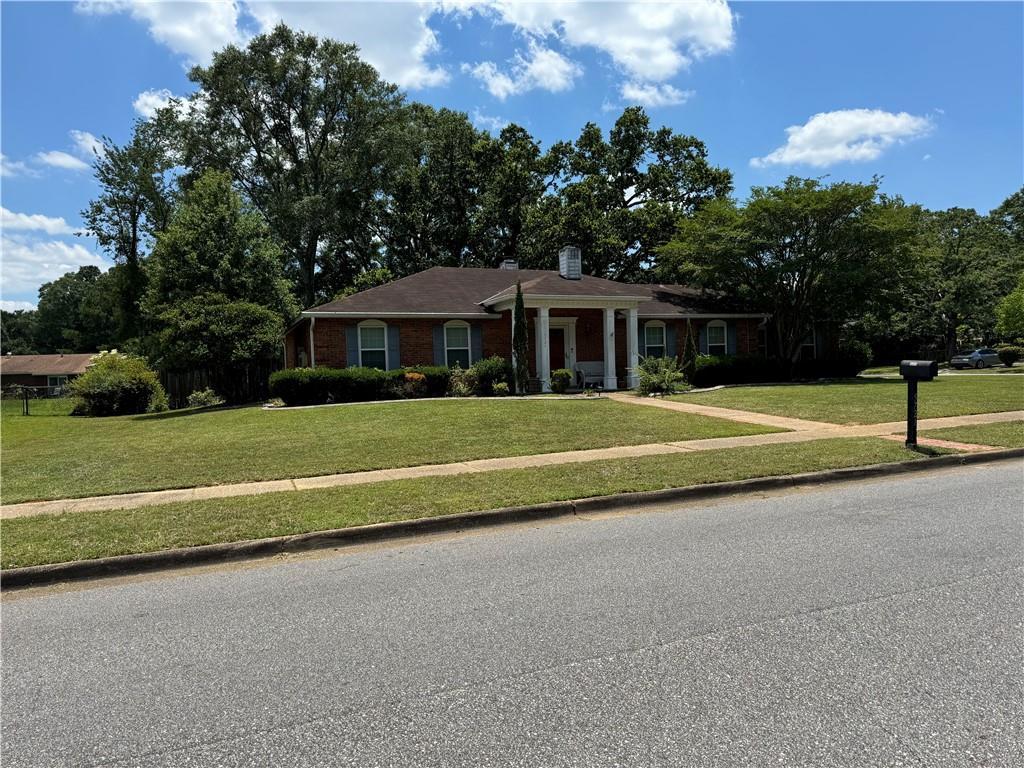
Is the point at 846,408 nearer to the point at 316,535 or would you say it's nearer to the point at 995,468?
the point at 995,468

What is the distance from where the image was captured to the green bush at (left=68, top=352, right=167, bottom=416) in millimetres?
23484

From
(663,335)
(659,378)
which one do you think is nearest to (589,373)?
(663,335)

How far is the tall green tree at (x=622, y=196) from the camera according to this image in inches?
1483

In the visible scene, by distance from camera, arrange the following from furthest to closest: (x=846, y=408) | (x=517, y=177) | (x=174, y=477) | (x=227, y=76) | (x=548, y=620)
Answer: (x=517, y=177)
(x=227, y=76)
(x=846, y=408)
(x=174, y=477)
(x=548, y=620)

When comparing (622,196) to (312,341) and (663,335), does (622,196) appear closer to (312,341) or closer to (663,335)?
(663,335)

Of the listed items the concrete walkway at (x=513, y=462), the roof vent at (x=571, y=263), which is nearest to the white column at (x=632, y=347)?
the roof vent at (x=571, y=263)

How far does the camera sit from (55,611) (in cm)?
461

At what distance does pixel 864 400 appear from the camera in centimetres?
1727

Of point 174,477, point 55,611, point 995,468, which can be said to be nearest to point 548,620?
point 55,611

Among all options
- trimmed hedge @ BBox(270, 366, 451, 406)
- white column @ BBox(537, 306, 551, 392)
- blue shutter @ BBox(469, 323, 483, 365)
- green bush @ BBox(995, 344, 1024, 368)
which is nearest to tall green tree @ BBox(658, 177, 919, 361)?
white column @ BBox(537, 306, 551, 392)

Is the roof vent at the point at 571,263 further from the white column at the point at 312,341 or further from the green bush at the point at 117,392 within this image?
the green bush at the point at 117,392

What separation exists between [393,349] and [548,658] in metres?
19.7

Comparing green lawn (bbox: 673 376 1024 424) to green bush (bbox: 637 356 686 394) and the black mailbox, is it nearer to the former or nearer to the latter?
green bush (bbox: 637 356 686 394)

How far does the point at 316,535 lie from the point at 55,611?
201 cm
